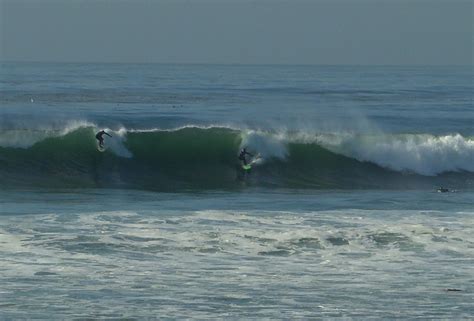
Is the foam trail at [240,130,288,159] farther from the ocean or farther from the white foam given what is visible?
the white foam

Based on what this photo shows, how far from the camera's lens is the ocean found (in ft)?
38.7

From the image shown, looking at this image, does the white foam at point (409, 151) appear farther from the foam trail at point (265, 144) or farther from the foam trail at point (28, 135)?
the foam trail at point (28, 135)

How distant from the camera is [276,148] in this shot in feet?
85.6

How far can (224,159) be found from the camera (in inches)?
993

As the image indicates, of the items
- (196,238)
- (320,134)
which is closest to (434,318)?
(196,238)

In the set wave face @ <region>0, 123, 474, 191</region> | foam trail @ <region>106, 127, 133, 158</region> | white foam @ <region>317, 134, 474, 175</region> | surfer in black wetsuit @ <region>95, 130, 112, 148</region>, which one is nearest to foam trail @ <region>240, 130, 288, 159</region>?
wave face @ <region>0, 123, 474, 191</region>

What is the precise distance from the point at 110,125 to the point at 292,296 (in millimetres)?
18779

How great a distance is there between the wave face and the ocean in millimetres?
50

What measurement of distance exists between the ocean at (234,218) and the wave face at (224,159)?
0.05m

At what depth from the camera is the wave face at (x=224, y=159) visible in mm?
23328

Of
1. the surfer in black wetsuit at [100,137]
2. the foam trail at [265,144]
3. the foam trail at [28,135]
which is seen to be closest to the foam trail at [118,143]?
the surfer in black wetsuit at [100,137]

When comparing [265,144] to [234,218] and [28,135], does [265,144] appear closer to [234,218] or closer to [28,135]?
[28,135]

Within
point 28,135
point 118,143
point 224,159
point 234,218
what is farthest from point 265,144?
point 234,218

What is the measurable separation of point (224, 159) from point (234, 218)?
841 centimetres
